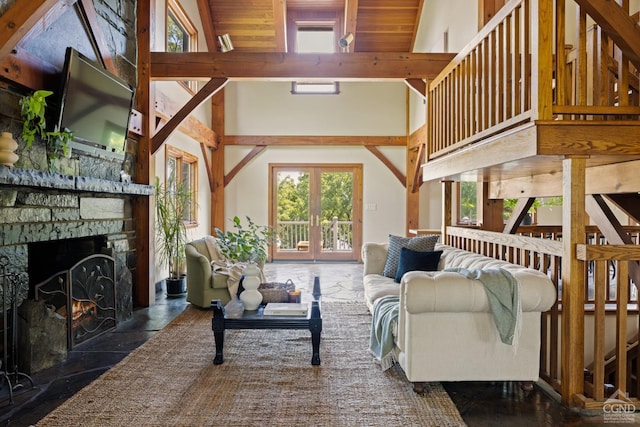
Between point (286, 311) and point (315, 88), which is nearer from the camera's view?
point (286, 311)

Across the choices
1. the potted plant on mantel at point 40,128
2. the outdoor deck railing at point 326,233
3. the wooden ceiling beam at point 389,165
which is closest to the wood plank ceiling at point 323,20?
the wooden ceiling beam at point 389,165

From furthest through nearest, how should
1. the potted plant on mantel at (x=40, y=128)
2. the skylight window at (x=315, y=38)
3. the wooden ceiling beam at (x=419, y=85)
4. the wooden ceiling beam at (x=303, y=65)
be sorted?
the skylight window at (x=315, y=38)
the wooden ceiling beam at (x=419, y=85)
the wooden ceiling beam at (x=303, y=65)
the potted plant on mantel at (x=40, y=128)

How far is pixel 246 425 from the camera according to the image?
2229 mm

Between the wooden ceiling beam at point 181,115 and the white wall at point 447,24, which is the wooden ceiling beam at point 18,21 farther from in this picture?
the white wall at point 447,24

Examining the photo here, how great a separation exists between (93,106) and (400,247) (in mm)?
3123

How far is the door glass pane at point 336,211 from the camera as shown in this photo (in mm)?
9141

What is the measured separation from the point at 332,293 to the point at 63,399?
3.65m

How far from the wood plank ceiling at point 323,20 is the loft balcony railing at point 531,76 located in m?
4.67

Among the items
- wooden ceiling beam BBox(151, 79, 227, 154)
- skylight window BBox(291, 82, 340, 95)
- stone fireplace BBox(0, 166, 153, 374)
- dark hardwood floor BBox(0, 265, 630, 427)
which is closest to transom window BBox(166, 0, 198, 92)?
wooden ceiling beam BBox(151, 79, 227, 154)

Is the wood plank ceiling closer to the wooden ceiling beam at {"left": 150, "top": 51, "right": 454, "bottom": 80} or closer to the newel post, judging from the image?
the wooden ceiling beam at {"left": 150, "top": 51, "right": 454, "bottom": 80}

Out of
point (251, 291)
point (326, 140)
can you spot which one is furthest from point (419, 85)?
point (326, 140)

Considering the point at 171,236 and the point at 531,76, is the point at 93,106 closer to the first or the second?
the point at 171,236

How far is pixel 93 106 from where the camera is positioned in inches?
139

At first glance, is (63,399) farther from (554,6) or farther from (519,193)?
(519,193)
